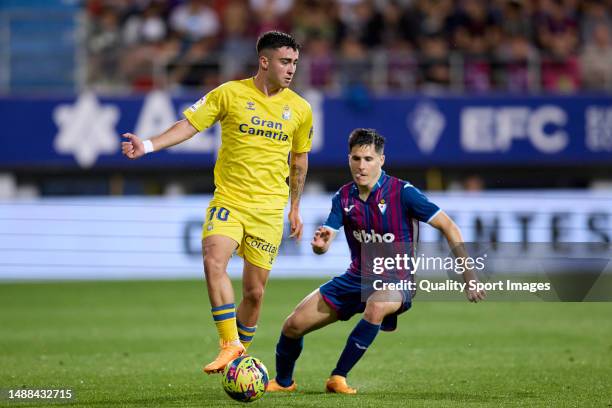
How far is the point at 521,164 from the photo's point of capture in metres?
20.4

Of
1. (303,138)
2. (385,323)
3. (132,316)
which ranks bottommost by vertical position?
Result: (132,316)

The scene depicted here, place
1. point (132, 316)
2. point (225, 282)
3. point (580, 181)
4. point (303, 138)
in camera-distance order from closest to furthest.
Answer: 1. point (225, 282)
2. point (303, 138)
3. point (132, 316)
4. point (580, 181)

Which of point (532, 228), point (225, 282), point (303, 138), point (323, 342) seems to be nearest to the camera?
point (225, 282)

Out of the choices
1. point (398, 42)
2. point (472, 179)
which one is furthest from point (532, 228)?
point (398, 42)

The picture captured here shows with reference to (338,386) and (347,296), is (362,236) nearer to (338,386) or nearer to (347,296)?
(347,296)

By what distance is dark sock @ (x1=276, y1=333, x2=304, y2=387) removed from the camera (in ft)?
25.9

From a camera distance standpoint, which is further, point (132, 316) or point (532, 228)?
point (532, 228)

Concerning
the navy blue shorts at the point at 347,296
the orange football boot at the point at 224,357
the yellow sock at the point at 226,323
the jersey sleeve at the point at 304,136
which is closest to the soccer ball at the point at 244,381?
the orange football boot at the point at 224,357

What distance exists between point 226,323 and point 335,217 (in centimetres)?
110

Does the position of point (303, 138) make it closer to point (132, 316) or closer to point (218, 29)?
point (132, 316)

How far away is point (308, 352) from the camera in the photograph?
34.7 ft

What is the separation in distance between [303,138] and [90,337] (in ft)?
14.9

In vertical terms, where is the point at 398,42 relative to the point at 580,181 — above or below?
above

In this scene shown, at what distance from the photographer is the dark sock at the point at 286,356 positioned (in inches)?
311
